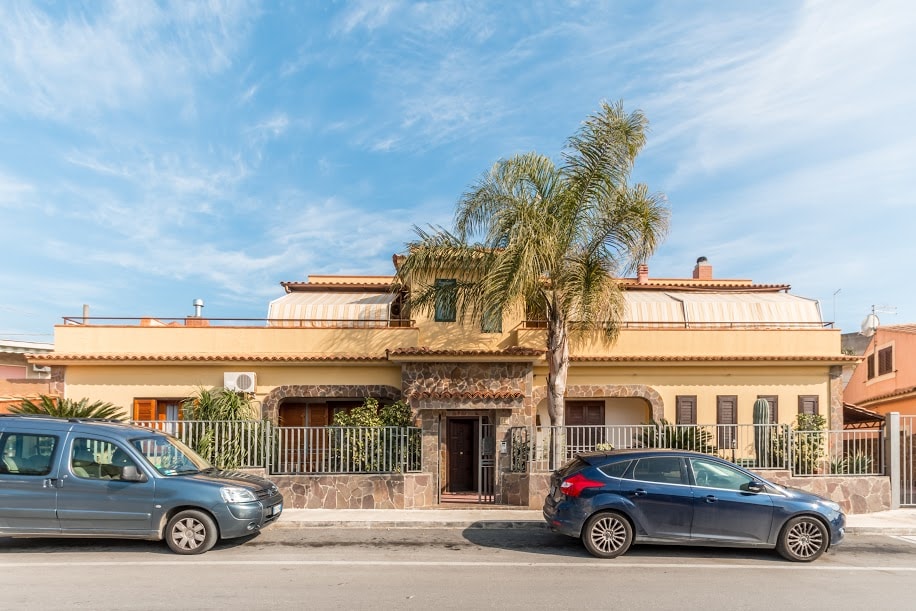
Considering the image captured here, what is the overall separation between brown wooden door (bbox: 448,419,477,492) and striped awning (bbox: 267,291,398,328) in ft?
11.9

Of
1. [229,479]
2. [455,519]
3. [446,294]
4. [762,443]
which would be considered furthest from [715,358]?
[229,479]

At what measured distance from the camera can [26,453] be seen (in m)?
9.98

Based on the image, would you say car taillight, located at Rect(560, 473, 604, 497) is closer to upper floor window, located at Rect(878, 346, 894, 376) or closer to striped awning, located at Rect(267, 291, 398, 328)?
striped awning, located at Rect(267, 291, 398, 328)

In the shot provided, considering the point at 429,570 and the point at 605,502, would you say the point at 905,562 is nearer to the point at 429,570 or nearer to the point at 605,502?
the point at 605,502

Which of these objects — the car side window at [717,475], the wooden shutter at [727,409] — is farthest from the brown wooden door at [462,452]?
the car side window at [717,475]

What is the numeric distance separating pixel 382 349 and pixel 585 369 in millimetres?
5493

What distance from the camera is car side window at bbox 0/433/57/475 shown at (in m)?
9.89

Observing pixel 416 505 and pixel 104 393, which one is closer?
pixel 416 505

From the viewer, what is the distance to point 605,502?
983 centimetres

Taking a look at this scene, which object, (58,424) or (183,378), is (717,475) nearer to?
(58,424)

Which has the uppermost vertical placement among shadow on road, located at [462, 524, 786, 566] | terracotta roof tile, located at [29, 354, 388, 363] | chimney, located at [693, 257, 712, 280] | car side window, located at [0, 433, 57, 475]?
chimney, located at [693, 257, 712, 280]

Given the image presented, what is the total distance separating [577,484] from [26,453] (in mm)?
8106

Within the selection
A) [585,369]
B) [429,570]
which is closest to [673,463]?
[429,570]

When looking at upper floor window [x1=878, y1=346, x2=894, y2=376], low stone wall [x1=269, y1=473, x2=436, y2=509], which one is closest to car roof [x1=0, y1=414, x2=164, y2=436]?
low stone wall [x1=269, y1=473, x2=436, y2=509]
